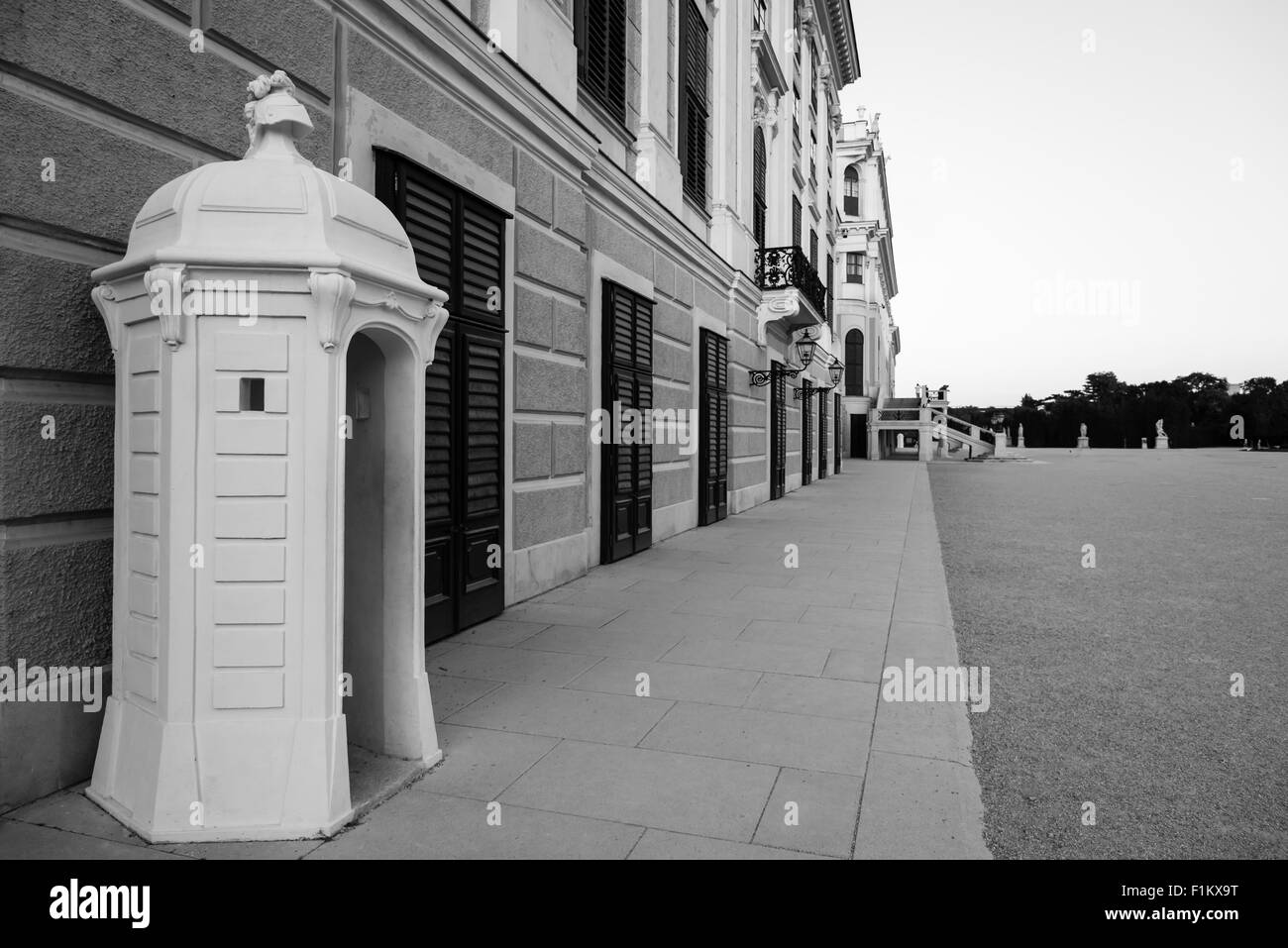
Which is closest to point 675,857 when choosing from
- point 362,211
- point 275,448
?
point 275,448

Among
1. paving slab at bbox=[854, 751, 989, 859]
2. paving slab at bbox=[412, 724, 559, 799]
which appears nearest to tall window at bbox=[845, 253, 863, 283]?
paving slab at bbox=[854, 751, 989, 859]

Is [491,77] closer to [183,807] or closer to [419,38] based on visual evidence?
[419,38]

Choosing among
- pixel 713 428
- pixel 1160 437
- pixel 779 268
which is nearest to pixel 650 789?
pixel 713 428

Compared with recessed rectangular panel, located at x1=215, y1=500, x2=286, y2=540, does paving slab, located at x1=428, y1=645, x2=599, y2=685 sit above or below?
below

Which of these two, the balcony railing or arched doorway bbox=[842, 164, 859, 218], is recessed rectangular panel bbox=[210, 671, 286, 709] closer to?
the balcony railing

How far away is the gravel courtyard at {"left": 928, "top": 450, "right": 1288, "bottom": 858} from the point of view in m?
3.45

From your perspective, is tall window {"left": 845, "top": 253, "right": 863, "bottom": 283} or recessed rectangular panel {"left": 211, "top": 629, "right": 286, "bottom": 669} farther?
tall window {"left": 845, "top": 253, "right": 863, "bottom": 283}

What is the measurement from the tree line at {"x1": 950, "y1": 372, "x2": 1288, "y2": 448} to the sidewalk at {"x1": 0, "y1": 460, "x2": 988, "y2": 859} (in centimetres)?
9165

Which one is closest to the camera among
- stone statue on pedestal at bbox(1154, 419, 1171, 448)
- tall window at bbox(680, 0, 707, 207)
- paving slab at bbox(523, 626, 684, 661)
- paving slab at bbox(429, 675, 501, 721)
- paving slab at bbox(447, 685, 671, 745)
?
paving slab at bbox(447, 685, 671, 745)

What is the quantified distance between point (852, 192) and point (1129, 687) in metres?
53.3

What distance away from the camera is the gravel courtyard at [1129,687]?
3.45m

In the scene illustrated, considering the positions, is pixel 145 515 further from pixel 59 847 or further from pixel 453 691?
pixel 453 691

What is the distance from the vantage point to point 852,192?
54219 mm

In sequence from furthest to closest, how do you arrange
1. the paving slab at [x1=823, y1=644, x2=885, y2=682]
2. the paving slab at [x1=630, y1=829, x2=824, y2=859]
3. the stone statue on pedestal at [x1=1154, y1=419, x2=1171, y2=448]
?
the stone statue on pedestal at [x1=1154, y1=419, x2=1171, y2=448]
the paving slab at [x1=823, y1=644, x2=885, y2=682]
the paving slab at [x1=630, y1=829, x2=824, y2=859]
